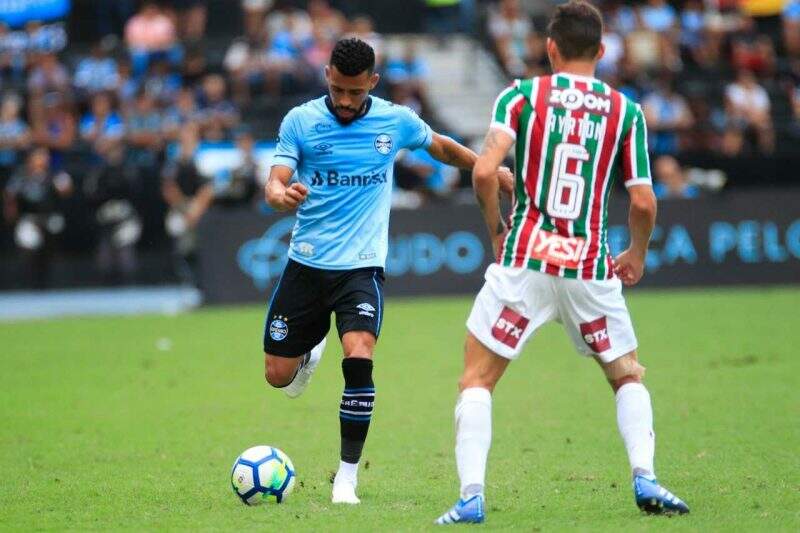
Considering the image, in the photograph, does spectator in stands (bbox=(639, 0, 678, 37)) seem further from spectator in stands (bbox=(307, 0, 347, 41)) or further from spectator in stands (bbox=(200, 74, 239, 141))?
spectator in stands (bbox=(200, 74, 239, 141))

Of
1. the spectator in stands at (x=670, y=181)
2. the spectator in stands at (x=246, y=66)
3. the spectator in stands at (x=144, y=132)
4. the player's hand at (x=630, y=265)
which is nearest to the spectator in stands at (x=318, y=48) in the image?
the spectator in stands at (x=246, y=66)

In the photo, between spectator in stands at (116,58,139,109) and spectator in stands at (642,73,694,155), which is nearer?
spectator in stands at (116,58,139,109)

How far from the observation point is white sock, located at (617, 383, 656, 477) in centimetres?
643

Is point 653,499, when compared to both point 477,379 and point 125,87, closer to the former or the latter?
point 477,379

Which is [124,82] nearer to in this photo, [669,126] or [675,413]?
[669,126]

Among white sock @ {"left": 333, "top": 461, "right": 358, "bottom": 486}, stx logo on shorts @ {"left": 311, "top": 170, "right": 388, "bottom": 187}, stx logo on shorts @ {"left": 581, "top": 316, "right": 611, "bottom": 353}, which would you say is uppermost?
stx logo on shorts @ {"left": 311, "top": 170, "right": 388, "bottom": 187}

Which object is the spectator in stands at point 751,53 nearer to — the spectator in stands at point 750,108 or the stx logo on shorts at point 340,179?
the spectator in stands at point 750,108

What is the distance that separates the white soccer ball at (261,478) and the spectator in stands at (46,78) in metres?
16.0

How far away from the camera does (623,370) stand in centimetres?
654

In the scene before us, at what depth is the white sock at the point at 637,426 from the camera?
21.1ft

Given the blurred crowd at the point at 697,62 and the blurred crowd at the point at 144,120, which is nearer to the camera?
the blurred crowd at the point at 144,120

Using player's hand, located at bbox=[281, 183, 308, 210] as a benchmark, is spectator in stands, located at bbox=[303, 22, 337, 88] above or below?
above

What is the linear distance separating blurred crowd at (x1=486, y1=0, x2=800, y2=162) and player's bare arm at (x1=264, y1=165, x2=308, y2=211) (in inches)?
565

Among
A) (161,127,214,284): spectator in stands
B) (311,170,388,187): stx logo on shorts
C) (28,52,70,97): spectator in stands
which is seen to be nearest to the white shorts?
(311,170,388,187): stx logo on shorts
